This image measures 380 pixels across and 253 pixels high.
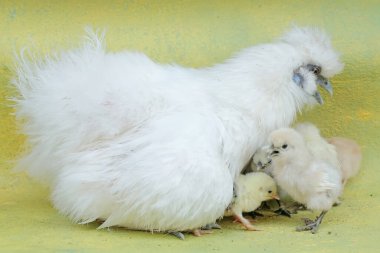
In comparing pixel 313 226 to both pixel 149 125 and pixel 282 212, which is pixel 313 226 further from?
pixel 149 125

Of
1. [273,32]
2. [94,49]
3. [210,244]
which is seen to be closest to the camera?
[210,244]

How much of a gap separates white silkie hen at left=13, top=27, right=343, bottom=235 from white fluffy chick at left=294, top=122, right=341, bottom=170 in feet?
0.38

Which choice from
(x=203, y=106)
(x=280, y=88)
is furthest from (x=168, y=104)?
(x=280, y=88)

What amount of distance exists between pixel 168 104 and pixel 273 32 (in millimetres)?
1023

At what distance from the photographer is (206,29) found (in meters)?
4.28

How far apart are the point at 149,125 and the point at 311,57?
2.22ft

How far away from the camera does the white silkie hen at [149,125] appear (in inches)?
128

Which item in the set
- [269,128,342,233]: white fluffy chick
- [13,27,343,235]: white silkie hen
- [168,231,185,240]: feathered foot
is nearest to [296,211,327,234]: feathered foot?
[269,128,342,233]: white fluffy chick

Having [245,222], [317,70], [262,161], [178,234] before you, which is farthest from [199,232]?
[317,70]

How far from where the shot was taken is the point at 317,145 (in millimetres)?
3654

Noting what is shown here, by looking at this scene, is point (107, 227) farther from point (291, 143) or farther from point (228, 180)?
point (291, 143)

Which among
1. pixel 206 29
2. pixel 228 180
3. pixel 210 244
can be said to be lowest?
pixel 210 244

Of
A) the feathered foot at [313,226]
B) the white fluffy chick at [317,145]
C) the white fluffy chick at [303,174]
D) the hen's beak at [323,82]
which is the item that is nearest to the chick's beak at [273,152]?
the white fluffy chick at [303,174]

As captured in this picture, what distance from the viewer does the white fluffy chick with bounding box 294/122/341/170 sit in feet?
11.8
